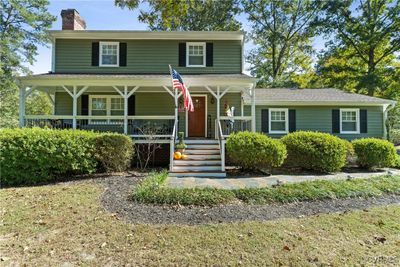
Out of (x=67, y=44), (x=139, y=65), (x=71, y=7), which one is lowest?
(x=139, y=65)

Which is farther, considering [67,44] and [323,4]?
[323,4]

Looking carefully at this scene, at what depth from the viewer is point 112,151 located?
8.63 meters

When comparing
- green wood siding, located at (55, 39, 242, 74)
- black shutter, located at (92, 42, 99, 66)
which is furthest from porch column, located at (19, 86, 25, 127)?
black shutter, located at (92, 42, 99, 66)

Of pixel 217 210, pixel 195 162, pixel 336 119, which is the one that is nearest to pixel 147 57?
pixel 195 162

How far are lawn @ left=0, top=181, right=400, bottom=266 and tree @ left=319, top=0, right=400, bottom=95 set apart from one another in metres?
21.8

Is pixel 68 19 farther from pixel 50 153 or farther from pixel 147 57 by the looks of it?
pixel 50 153

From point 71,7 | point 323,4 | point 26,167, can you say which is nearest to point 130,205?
point 26,167

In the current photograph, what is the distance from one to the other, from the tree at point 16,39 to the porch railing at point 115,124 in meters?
15.3

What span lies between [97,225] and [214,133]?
9.42 metres

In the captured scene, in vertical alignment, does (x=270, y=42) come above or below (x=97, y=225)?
above

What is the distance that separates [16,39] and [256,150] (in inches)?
1094

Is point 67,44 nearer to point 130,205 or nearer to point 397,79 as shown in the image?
point 130,205

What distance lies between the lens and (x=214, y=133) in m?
13.4

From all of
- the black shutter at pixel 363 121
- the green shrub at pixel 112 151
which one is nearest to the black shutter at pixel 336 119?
the black shutter at pixel 363 121
